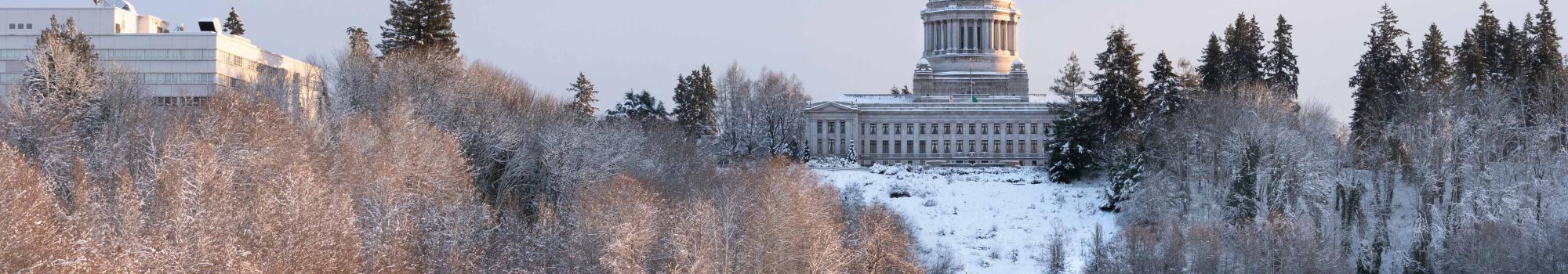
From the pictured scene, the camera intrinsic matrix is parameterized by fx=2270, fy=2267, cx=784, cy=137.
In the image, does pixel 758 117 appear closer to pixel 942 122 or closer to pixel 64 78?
Result: pixel 942 122

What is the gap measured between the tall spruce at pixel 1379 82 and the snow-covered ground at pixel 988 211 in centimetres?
985

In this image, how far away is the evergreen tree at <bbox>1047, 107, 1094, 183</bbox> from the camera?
93.2 m

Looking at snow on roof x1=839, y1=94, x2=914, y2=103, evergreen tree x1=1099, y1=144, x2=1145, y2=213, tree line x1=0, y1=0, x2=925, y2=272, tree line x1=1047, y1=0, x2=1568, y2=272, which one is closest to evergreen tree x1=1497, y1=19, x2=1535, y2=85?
tree line x1=1047, y1=0, x2=1568, y2=272

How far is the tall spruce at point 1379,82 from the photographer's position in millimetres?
80438

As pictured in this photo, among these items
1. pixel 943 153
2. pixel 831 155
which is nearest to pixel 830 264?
pixel 831 155

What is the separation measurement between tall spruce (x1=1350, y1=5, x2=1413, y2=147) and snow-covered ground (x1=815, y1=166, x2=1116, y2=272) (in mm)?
9847

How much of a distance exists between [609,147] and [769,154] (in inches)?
1273

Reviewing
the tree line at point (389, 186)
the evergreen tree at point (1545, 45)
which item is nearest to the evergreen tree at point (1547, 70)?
the evergreen tree at point (1545, 45)

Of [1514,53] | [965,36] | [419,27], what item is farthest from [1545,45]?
[965,36]

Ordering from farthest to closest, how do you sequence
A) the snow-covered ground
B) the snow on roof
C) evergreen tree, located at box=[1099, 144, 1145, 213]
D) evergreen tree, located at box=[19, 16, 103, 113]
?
the snow on roof → evergreen tree, located at box=[1099, 144, 1145, 213] → the snow-covered ground → evergreen tree, located at box=[19, 16, 103, 113]

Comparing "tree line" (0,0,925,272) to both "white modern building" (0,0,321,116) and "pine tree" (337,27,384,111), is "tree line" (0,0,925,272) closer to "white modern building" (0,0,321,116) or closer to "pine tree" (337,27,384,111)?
"pine tree" (337,27,384,111)

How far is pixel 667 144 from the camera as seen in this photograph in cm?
8775

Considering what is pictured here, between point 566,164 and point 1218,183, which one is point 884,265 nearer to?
point 566,164

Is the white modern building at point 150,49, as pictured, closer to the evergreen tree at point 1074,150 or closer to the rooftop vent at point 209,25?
the rooftop vent at point 209,25
